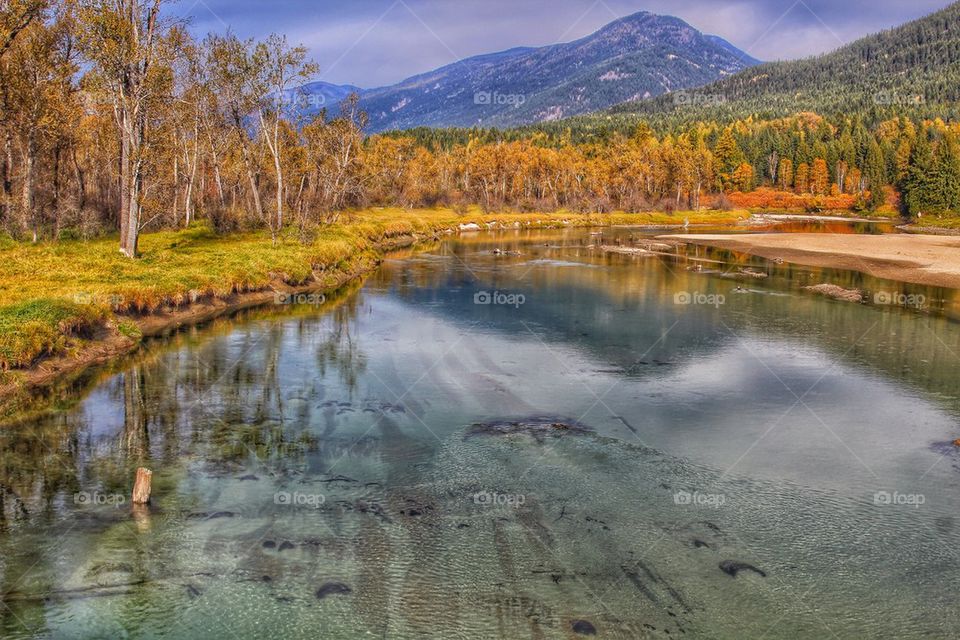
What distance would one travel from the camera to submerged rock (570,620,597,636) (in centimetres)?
1210

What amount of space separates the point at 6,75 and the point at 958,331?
56788 mm

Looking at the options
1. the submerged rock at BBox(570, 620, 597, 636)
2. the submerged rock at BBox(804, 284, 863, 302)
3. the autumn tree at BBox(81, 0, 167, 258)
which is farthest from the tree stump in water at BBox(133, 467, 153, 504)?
the submerged rock at BBox(804, 284, 863, 302)

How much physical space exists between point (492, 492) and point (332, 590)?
5.28 metres

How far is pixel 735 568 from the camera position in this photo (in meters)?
14.3

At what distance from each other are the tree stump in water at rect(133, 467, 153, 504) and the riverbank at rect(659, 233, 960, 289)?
56.1 metres

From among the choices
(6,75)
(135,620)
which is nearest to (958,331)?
(135,620)

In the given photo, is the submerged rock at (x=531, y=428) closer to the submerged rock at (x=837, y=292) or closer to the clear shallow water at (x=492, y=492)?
Answer: the clear shallow water at (x=492, y=492)

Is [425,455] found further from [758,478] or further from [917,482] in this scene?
[917,482]

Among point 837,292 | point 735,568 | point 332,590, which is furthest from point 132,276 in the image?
point 837,292

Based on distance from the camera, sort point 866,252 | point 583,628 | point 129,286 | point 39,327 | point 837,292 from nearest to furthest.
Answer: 1. point 583,628
2. point 39,327
3. point 129,286
4. point 837,292
5. point 866,252

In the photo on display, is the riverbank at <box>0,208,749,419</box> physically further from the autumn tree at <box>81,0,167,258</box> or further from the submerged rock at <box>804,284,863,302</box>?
the submerged rock at <box>804,284,863,302</box>

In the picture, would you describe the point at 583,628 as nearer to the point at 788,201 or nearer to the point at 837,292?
the point at 837,292

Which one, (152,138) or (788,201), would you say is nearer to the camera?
(152,138)

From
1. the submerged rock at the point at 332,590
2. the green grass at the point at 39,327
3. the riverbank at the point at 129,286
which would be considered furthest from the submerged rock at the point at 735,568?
the green grass at the point at 39,327
